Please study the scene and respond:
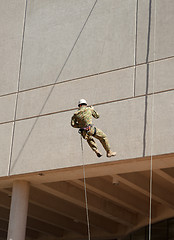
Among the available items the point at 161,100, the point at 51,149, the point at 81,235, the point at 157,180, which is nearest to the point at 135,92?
the point at 161,100

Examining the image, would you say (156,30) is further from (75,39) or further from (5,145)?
(5,145)

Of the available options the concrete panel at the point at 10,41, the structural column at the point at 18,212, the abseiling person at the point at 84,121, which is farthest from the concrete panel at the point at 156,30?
the structural column at the point at 18,212

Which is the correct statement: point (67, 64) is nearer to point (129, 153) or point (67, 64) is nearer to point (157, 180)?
point (129, 153)

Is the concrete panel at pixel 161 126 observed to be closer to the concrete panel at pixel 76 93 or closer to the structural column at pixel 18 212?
the concrete panel at pixel 76 93

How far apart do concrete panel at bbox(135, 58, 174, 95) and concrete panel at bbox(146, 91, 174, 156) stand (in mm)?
315

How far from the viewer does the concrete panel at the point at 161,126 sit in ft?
49.5

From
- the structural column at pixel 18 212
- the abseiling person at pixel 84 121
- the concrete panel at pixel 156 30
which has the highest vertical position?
the concrete panel at pixel 156 30

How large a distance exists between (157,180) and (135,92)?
4.63 metres

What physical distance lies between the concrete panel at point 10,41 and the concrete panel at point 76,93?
0.88m

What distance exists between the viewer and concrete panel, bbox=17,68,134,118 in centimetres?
1655

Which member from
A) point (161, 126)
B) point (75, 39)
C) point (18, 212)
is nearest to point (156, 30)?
point (75, 39)

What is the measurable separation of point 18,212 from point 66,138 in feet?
10.6

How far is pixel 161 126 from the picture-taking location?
50.2ft

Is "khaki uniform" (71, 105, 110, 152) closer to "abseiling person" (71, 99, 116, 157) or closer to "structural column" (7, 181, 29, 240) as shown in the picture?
"abseiling person" (71, 99, 116, 157)
